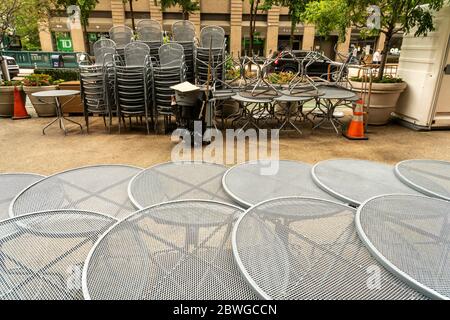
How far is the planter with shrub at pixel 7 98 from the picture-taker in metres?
6.66

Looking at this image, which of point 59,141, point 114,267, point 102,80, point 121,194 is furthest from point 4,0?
point 114,267

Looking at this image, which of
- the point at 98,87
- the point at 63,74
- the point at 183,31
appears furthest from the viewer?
the point at 63,74

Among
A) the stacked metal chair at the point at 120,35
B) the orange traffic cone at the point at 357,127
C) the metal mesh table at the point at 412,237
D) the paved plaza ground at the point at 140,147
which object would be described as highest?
the stacked metal chair at the point at 120,35

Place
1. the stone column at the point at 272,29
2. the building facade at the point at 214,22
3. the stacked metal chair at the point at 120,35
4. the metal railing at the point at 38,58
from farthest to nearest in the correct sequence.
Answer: the stone column at the point at 272,29 → the building facade at the point at 214,22 → the metal railing at the point at 38,58 → the stacked metal chair at the point at 120,35

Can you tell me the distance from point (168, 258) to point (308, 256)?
0.66m

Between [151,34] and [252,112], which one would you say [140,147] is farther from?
[151,34]

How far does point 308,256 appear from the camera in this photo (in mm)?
1406

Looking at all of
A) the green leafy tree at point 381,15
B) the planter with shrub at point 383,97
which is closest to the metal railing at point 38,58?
the green leafy tree at point 381,15

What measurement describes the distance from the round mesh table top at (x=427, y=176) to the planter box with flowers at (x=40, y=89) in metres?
6.91

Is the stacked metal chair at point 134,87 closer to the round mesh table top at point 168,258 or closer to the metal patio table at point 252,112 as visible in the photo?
the metal patio table at point 252,112

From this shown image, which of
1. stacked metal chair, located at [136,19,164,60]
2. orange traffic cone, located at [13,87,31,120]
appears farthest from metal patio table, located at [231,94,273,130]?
orange traffic cone, located at [13,87,31,120]

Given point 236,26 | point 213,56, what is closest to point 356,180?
point 213,56

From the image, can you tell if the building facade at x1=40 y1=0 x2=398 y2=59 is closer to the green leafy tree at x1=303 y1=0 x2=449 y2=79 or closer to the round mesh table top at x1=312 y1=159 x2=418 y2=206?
the green leafy tree at x1=303 y1=0 x2=449 y2=79

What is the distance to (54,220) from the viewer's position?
1.73 m
